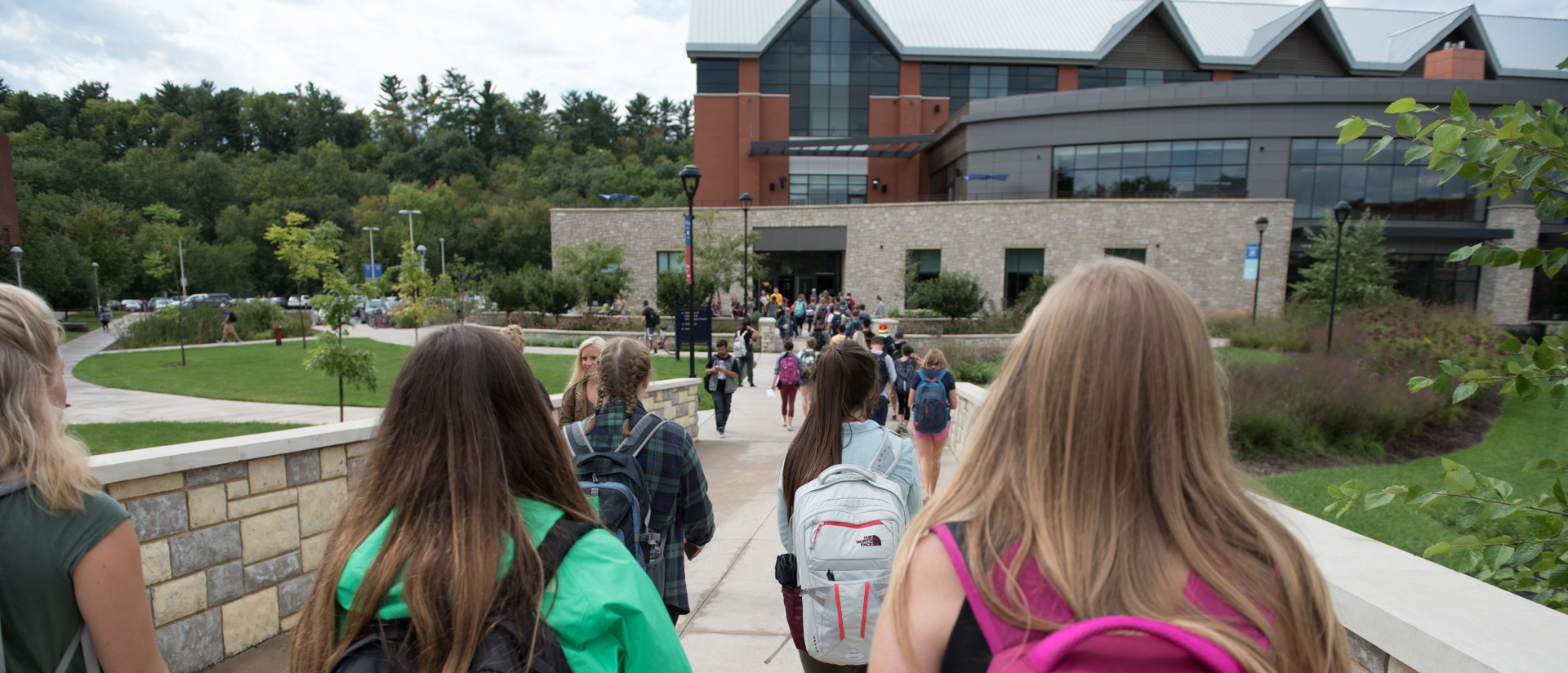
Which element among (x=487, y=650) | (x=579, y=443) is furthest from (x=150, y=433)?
(x=487, y=650)

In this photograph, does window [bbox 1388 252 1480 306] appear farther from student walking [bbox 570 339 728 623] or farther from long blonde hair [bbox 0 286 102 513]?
long blonde hair [bbox 0 286 102 513]

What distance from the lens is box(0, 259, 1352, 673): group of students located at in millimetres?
1037

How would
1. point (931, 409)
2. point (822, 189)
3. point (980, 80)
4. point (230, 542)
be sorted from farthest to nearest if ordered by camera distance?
point (980, 80) < point (822, 189) < point (931, 409) < point (230, 542)

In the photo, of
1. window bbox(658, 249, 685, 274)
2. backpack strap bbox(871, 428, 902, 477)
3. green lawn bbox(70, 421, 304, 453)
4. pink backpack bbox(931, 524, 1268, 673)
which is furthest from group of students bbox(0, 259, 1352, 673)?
window bbox(658, 249, 685, 274)

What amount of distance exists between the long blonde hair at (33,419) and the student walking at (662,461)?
1.62m

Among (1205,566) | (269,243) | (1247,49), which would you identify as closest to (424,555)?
(1205,566)

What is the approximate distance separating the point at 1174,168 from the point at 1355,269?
10326 millimetres

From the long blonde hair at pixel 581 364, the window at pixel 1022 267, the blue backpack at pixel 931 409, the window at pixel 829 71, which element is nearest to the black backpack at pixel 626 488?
the long blonde hair at pixel 581 364

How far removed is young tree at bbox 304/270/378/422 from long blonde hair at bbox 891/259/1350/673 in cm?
1092

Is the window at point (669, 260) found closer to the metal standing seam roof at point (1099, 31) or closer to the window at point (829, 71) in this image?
the window at point (829, 71)

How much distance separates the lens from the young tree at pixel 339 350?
1027 cm

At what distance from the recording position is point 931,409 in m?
7.02

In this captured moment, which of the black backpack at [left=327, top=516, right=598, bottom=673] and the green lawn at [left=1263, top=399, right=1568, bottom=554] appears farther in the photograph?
the green lawn at [left=1263, top=399, right=1568, bottom=554]

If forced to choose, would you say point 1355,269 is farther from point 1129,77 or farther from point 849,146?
point 849,146
